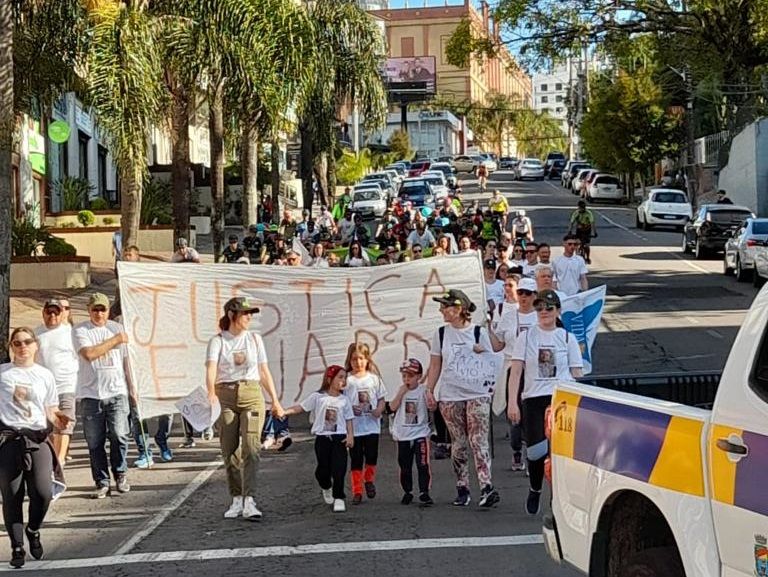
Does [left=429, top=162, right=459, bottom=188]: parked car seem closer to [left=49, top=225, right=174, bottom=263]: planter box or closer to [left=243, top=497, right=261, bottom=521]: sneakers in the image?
[left=49, top=225, right=174, bottom=263]: planter box

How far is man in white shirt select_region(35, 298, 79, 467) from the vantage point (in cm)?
1089

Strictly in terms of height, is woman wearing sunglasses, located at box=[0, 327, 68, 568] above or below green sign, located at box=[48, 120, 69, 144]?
below

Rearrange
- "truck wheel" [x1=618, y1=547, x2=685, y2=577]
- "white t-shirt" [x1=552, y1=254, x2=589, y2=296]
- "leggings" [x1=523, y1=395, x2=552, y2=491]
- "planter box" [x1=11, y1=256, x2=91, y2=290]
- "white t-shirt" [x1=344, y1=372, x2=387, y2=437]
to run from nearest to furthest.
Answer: "truck wheel" [x1=618, y1=547, x2=685, y2=577] < "leggings" [x1=523, y1=395, x2=552, y2=491] < "white t-shirt" [x1=344, y1=372, x2=387, y2=437] < "white t-shirt" [x1=552, y1=254, x2=589, y2=296] < "planter box" [x1=11, y1=256, x2=91, y2=290]

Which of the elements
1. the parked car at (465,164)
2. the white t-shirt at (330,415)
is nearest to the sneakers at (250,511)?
the white t-shirt at (330,415)

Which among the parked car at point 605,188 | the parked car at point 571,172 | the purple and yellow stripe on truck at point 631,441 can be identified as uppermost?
the parked car at point 571,172

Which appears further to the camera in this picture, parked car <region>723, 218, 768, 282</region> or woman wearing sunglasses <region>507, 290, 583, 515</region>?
parked car <region>723, 218, 768, 282</region>

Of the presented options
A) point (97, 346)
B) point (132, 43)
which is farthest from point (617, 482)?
point (132, 43)

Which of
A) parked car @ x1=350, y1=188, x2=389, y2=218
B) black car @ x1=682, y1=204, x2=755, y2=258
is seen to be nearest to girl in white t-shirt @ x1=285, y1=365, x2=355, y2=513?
black car @ x1=682, y1=204, x2=755, y2=258

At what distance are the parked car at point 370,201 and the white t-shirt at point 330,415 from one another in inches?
1492

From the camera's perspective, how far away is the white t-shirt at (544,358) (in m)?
9.61

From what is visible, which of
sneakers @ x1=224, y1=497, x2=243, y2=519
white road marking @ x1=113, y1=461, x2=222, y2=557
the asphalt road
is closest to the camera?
the asphalt road

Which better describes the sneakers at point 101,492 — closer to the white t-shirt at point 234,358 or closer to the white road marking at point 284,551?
the white t-shirt at point 234,358

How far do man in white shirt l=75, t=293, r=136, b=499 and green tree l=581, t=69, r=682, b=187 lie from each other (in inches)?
1960

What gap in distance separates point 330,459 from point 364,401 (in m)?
0.56
